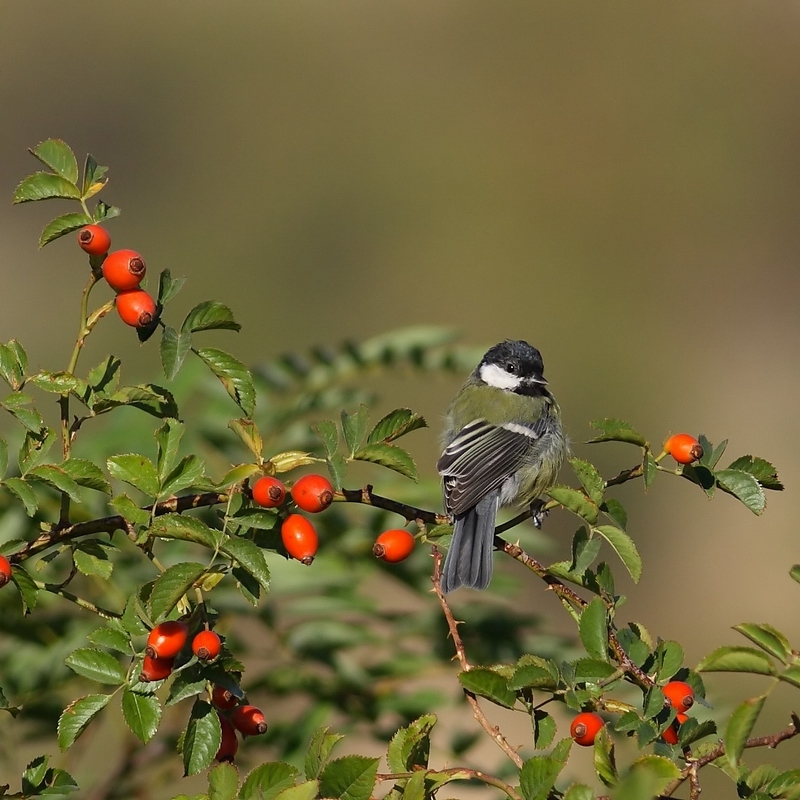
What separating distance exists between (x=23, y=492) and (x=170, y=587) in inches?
11.3

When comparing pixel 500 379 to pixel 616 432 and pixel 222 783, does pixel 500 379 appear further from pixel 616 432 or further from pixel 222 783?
pixel 222 783

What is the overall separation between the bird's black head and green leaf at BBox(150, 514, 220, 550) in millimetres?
2289

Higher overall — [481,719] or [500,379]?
[481,719]

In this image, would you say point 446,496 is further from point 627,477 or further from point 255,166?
point 255,166

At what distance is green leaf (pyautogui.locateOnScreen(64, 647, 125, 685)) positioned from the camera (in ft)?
5.25

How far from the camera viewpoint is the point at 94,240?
1.74 metres

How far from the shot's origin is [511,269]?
10586 mm

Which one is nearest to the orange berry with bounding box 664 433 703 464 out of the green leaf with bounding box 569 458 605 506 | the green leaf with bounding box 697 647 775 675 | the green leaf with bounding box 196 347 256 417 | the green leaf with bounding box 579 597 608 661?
the green leaf with bounding box 569 458 605 506

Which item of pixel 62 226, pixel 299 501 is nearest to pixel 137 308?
pixel 62 226

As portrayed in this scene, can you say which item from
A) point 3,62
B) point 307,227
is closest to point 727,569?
point 307,227

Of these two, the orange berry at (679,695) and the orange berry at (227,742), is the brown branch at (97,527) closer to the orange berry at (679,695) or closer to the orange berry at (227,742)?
the orange berry at (227,742)

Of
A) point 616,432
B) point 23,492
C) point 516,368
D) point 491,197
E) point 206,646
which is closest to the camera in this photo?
point 206,646

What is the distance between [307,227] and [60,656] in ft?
28.5

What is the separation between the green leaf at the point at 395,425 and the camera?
1843 mm
